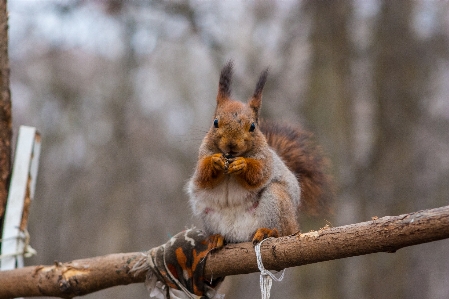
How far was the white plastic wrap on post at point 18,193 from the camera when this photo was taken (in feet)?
9.30

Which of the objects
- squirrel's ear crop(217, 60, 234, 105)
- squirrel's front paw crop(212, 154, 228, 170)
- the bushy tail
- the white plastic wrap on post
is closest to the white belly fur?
squirrel's front paw crop(212, 154, 228, 170)

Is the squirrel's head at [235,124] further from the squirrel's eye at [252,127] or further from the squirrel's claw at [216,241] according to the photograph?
the squirrel's claw at [216,241]

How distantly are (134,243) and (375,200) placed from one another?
11.3 feet

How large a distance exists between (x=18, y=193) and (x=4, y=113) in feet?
1.33

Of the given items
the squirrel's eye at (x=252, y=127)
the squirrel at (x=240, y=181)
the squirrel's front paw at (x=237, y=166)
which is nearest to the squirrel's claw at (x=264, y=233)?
the squirrel at (x=240, y=181)

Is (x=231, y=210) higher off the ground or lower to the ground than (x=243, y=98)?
lower

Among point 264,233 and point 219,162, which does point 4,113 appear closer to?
point 219,162

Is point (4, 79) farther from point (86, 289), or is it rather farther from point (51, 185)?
point (51, 185)

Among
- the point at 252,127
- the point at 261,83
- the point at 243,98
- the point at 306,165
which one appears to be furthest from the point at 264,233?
the point at 243,98

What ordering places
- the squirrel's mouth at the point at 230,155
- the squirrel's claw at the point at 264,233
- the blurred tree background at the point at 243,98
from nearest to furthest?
the squirrel's claw at the point at 264,233
the squirrel's mouth at the point at 230,155
the blurred tree background at the point at 243,98

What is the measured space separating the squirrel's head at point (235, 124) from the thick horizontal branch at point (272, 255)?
15.7 inches

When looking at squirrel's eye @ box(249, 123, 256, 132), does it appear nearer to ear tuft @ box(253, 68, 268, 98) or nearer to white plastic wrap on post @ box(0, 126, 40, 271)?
ear tuft @ box(253, 68, 268, 98)

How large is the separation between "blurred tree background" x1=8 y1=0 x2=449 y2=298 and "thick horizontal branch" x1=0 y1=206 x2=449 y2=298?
104 inches

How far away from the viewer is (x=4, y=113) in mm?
2883
